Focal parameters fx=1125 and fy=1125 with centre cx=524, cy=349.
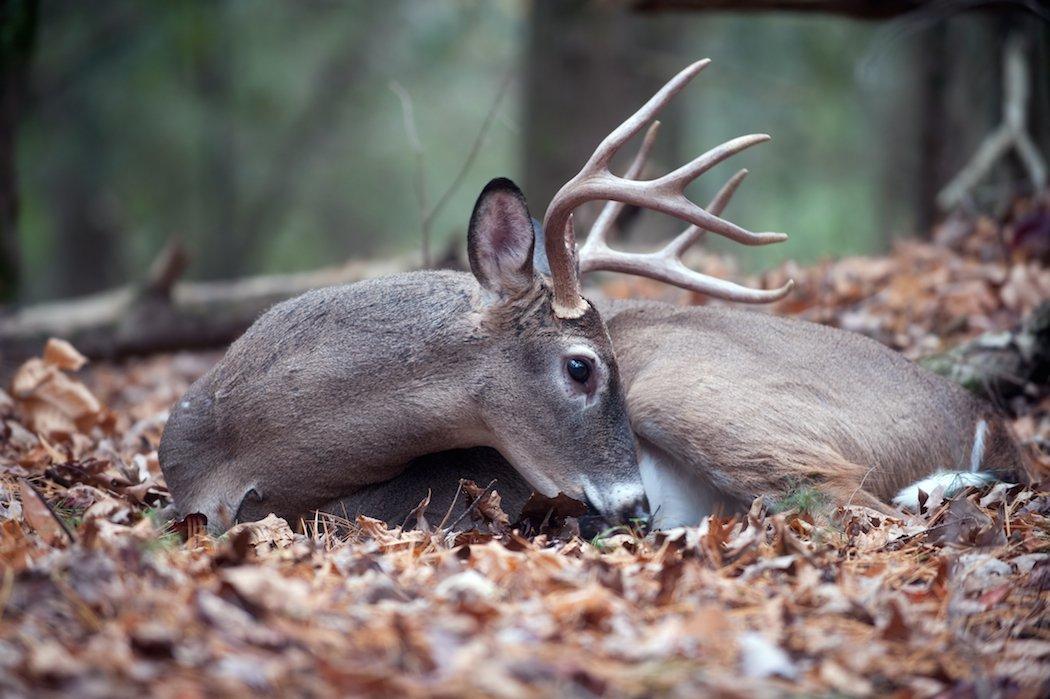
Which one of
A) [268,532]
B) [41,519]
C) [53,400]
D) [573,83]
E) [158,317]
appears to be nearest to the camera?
[41,519]

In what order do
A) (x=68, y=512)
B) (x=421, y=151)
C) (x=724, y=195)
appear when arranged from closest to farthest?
(x=68, y=512)
(x=724, y=195)
(x=421, y=151)

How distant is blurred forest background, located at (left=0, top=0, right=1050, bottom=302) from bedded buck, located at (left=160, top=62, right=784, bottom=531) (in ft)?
14.0

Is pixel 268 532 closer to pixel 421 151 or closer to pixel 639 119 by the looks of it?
pixel 639 119

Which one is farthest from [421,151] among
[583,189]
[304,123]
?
[304,123]

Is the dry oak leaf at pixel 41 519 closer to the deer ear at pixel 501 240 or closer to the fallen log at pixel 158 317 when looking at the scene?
the deer ear at pixel 501 240

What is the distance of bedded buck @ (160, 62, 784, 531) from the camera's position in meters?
4.43

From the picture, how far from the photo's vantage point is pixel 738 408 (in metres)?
4.50

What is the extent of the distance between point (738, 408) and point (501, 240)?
116 centimetres

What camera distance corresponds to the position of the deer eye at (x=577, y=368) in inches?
177

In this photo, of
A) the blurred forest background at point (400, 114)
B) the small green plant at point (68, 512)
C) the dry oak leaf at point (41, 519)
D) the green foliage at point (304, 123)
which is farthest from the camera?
the green foliage at point (304, 123)

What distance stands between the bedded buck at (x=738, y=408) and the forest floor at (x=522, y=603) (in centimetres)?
21

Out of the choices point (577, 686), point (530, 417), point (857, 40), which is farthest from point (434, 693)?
point (857, 40)

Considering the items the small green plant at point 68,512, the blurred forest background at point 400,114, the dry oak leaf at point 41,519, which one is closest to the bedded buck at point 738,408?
the small green plant at point 68,512

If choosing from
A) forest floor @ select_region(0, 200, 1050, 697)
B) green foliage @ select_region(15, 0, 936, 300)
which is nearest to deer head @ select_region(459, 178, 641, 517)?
forest floor @ select_region(0, 200, 1050, 697)
